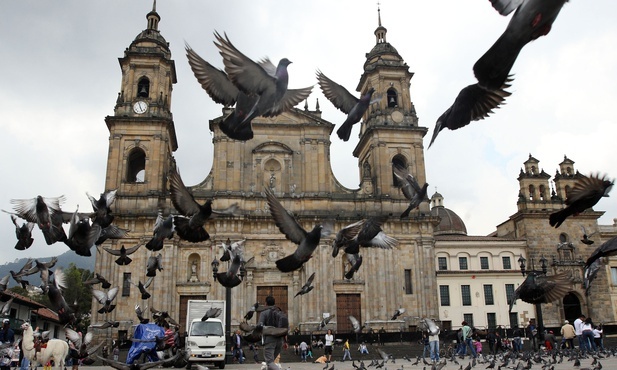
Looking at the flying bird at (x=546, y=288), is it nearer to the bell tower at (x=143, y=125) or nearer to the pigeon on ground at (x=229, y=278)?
the pigeon on ground at (x=229, y=278)

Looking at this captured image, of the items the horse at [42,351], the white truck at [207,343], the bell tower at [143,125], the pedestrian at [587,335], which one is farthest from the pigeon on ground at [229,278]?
the bell tower at [143,125]

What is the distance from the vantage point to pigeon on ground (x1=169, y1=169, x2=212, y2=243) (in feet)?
25.1

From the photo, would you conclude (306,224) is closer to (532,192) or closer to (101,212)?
(532,192)

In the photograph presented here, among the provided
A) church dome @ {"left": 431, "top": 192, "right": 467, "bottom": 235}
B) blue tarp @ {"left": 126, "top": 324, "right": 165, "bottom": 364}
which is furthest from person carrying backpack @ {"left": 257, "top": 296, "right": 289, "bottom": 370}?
church dome @ {"left": 431, "top": 192, "right": 467, "bottom": 235}

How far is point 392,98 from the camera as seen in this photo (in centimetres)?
4028

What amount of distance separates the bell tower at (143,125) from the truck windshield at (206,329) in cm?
1833

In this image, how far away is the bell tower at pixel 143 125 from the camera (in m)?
35.2

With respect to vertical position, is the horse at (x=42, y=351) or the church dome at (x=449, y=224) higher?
the church dome at (x=449, y=224)

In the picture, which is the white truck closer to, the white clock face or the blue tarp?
the blue tarp

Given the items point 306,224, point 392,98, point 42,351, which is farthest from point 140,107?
point 42,351

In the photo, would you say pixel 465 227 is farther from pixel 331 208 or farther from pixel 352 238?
pixel 352 238

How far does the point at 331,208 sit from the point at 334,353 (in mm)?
12601

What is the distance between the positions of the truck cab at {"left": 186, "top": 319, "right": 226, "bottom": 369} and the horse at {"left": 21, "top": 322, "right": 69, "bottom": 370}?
16.7 ft

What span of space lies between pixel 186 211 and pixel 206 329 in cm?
1059
